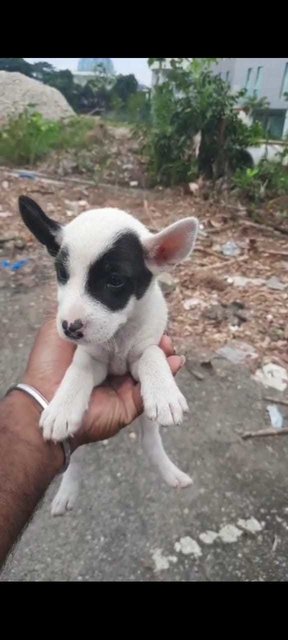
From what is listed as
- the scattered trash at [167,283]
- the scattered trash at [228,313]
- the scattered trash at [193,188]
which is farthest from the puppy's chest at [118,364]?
the scattered trash at [193,188]

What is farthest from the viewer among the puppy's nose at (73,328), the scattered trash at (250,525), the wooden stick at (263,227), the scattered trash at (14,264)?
the wooden stick at (263,227)

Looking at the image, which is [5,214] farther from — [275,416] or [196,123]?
[275,416]

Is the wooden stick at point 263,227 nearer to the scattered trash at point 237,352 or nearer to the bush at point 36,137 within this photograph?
the scattered trash at point 237,352

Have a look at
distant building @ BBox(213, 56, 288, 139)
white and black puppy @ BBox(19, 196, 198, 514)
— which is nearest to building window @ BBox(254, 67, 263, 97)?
distant building @ BBox(213, 56, 288, 139)

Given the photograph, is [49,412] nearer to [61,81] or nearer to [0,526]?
[0,526]
